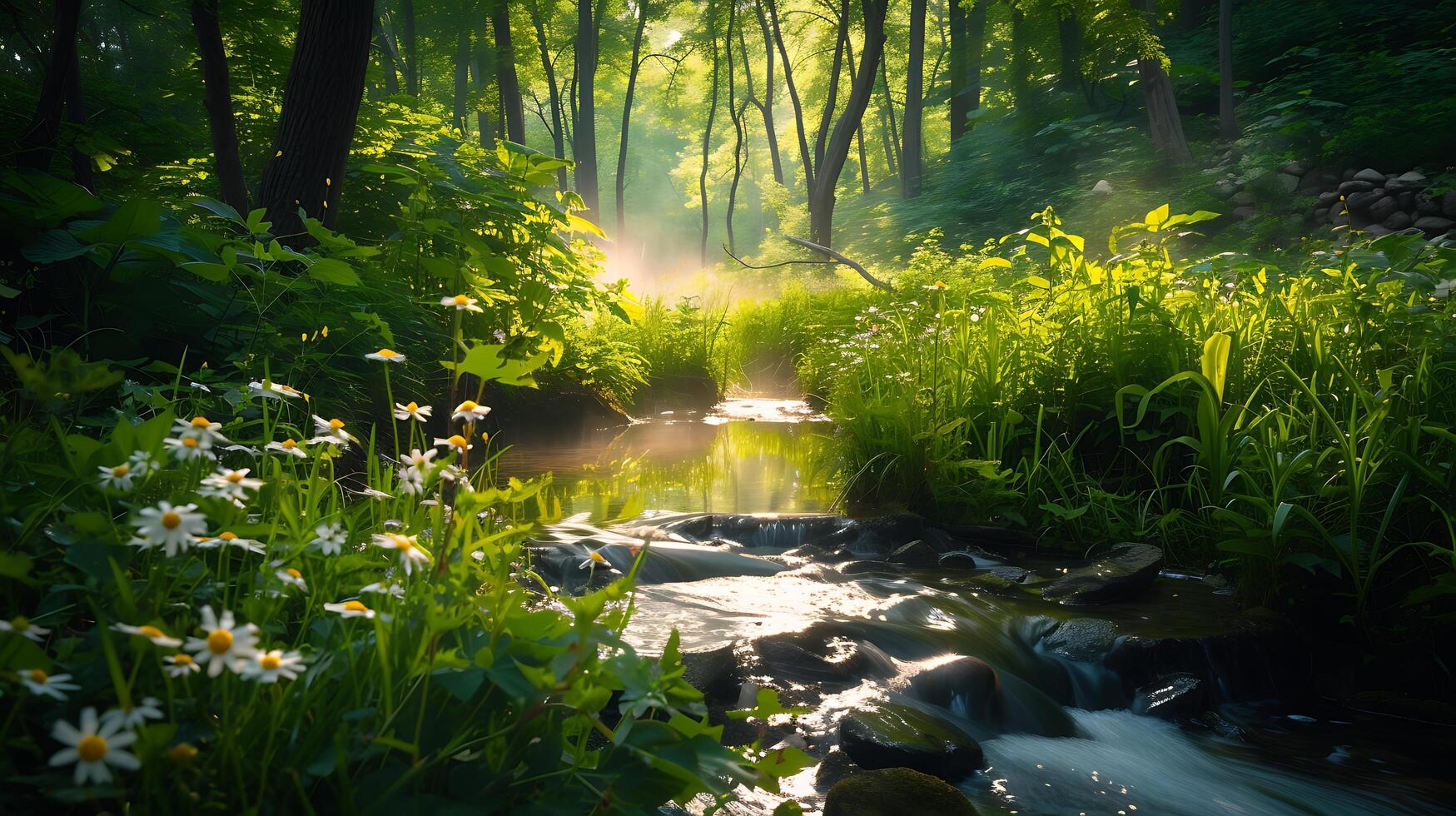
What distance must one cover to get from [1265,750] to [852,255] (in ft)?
70.2

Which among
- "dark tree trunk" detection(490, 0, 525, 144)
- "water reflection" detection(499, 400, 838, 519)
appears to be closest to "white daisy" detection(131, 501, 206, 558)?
"water reflection" detection(499, 400, 838, 519)

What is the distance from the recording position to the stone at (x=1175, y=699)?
272 cm

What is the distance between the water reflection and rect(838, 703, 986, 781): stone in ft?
5.28

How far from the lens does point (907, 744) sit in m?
2.19

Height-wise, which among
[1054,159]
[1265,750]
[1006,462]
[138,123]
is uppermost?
[1054,159]

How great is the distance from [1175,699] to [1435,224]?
10863 millimetres

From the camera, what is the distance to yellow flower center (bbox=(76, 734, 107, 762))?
2.54 ft

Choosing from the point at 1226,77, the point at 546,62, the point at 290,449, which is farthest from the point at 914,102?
the point at 290,449

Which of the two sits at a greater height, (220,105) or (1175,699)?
(220,105)

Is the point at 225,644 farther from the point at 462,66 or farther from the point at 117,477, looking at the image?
the point at 462,66

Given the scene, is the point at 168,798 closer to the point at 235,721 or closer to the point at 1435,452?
the point at 235,721

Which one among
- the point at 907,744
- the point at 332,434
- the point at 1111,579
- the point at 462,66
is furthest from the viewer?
the point at 462,66

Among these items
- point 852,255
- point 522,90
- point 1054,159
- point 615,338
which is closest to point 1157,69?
point 1054,159

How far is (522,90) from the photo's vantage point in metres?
28.7
